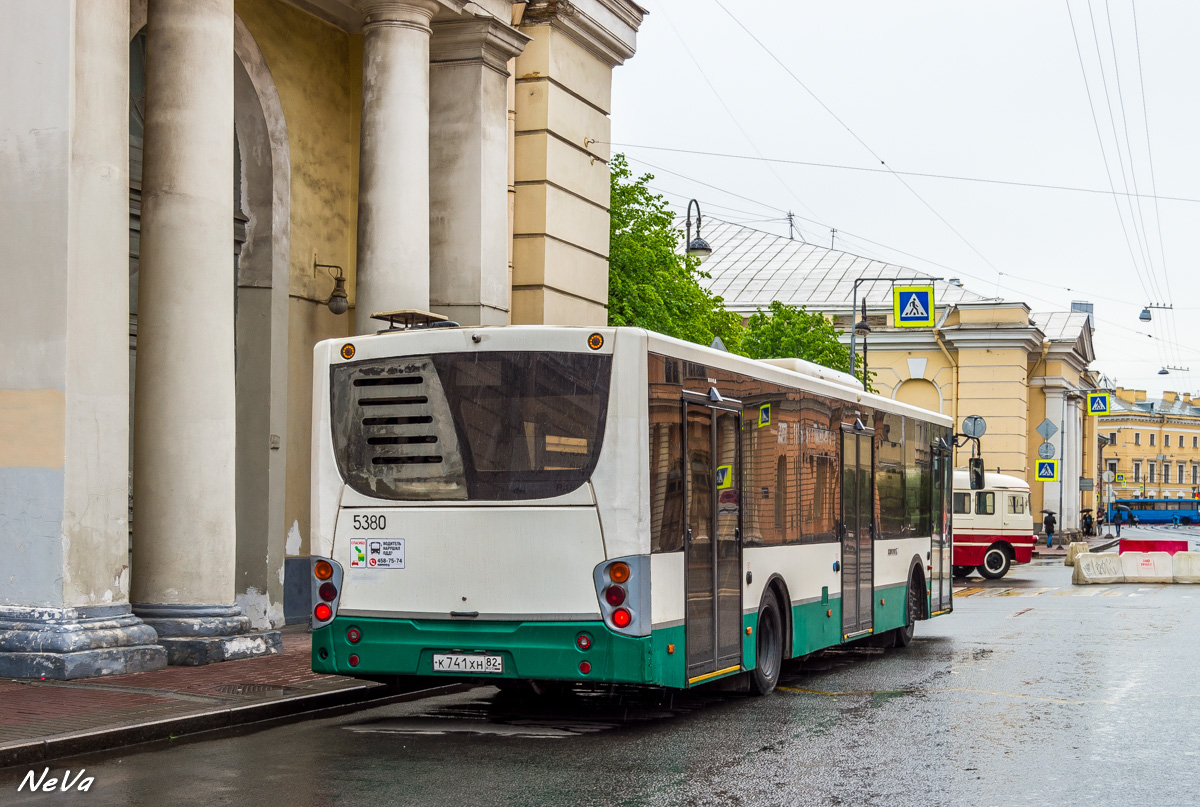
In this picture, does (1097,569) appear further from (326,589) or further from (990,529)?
(326,589)

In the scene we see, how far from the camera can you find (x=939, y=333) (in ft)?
196

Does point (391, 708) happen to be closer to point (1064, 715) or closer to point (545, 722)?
point (545, 722)

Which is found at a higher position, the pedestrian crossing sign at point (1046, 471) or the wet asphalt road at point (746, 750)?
the pedestrian crossing sign at point (1046, 471)

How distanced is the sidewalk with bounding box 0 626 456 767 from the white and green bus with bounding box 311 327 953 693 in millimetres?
763

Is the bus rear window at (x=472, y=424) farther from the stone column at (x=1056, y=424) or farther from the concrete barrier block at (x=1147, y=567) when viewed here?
the stone column at (x=1056, y=424)

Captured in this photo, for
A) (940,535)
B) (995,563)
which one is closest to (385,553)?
(940,535)

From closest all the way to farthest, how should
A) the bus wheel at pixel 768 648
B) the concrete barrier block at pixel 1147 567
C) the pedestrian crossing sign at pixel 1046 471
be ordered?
the bus wheel at pixel 768 648
the concrete barrier block at pixel 1147 567
the pedestrian crossing sign at pixel 1046 471

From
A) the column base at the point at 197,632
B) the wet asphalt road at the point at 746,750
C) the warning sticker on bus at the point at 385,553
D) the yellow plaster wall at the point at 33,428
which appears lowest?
the wet asphalt road at the point at 746,750

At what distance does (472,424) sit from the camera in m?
Answer: 10.3

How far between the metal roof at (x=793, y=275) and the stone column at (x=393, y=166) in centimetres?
4458

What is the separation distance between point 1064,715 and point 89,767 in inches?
279

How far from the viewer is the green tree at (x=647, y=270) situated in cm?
3834

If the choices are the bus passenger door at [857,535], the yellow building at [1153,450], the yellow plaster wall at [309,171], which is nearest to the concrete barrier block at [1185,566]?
the bus passenger door at [857,535]

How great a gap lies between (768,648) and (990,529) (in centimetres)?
2593
